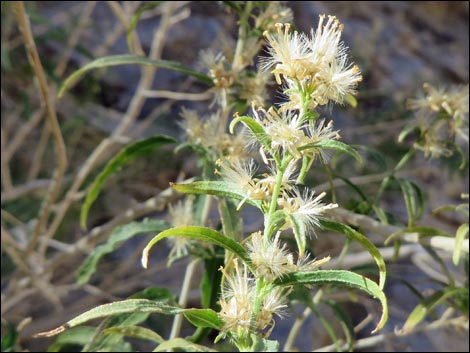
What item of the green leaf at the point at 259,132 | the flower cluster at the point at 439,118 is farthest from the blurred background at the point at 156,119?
the green leaf at the point at 259,132

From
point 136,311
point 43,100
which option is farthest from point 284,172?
point 43,100

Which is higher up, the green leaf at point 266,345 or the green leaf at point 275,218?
the green leaf at point 275,218

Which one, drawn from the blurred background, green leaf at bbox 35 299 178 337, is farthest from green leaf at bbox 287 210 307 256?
the blurred background

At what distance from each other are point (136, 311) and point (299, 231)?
13 cm

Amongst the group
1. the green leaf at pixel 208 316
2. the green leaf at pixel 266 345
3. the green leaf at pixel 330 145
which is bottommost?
the green leaf at pixel 266 345

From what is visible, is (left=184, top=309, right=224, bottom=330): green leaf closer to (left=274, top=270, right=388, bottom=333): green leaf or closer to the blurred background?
(left=274, top=270, right=388, bottom=333): green leaf

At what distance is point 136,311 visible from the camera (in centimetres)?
46

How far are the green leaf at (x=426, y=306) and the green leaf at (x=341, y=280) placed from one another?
33cm

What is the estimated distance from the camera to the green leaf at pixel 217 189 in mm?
462

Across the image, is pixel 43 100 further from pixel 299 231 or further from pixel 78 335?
pixel 299 231

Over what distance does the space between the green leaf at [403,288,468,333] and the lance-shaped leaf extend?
348 millimetres

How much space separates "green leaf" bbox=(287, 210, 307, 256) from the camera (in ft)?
1.37

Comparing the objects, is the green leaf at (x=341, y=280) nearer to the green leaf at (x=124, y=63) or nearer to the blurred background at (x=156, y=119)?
the green leaf at (x=124, y=63)

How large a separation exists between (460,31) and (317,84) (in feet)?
6.30
